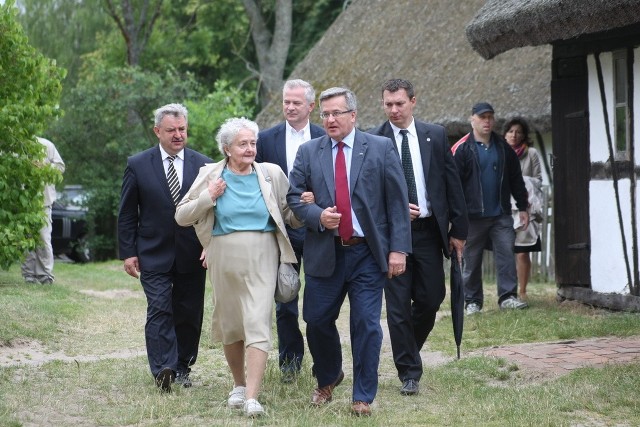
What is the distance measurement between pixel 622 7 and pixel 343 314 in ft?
14.9

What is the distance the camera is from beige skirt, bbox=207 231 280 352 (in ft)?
23.9

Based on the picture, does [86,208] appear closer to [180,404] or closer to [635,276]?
[635,276]

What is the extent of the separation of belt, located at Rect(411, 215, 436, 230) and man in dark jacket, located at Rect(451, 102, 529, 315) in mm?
3632

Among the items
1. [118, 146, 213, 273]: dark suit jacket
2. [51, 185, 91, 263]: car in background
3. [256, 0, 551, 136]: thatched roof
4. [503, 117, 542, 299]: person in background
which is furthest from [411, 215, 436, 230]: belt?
[51, 185, 91, 263]: car in background

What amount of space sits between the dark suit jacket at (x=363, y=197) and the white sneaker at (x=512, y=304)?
196 inches

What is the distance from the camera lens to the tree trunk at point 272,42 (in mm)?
31809

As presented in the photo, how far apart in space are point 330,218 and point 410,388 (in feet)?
4.84

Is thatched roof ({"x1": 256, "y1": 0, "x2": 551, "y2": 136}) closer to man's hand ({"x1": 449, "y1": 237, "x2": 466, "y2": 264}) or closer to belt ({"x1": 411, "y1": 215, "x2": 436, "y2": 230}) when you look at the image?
man's hand ({"x1": 449, "y1": 237, "x2": 466, "y2": 264})

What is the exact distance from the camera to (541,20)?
11297mm

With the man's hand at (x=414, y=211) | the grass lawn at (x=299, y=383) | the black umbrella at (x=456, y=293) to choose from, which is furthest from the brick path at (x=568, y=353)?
the man's hand at (x=414, y=211)

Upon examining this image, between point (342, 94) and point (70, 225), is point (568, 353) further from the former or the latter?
point (70, 225)

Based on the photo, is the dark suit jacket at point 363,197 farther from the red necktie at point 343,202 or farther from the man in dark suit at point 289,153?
the man in dark suit at point 289,153

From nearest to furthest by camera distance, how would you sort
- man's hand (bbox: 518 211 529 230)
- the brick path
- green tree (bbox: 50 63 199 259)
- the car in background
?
the brick path, man's hand (bbox: 518 211 529 230), the car in background, green tree (bbox: 50 63 199 259)

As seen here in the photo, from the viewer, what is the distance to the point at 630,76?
37.7 feet
